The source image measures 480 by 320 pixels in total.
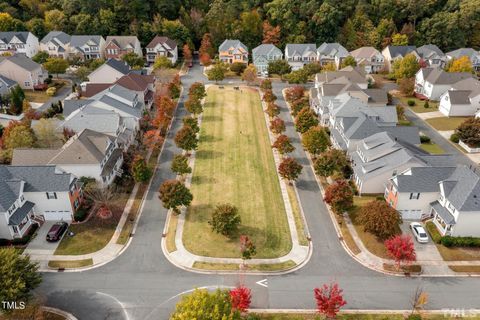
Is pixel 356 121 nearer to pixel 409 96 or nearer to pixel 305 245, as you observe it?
pixel 305 245

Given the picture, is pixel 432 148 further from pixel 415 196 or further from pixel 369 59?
pixel 369 59

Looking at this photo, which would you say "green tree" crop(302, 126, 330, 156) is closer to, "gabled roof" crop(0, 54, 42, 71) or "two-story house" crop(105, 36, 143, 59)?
"gabled roof" crop(0, 54, 42, 71)

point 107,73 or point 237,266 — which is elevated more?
point 107,73

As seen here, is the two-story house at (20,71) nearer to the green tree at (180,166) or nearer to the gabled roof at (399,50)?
the green tree at (180,166)

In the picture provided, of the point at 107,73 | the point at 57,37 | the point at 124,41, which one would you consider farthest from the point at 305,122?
the point at 57,37

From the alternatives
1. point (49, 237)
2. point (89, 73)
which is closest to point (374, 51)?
point (89, 73)

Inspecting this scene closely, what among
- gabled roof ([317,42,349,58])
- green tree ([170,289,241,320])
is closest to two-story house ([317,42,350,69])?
gabled roof ([317,42,349,58])

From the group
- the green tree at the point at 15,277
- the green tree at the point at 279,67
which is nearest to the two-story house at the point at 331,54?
the green tree at the point at 279,67
